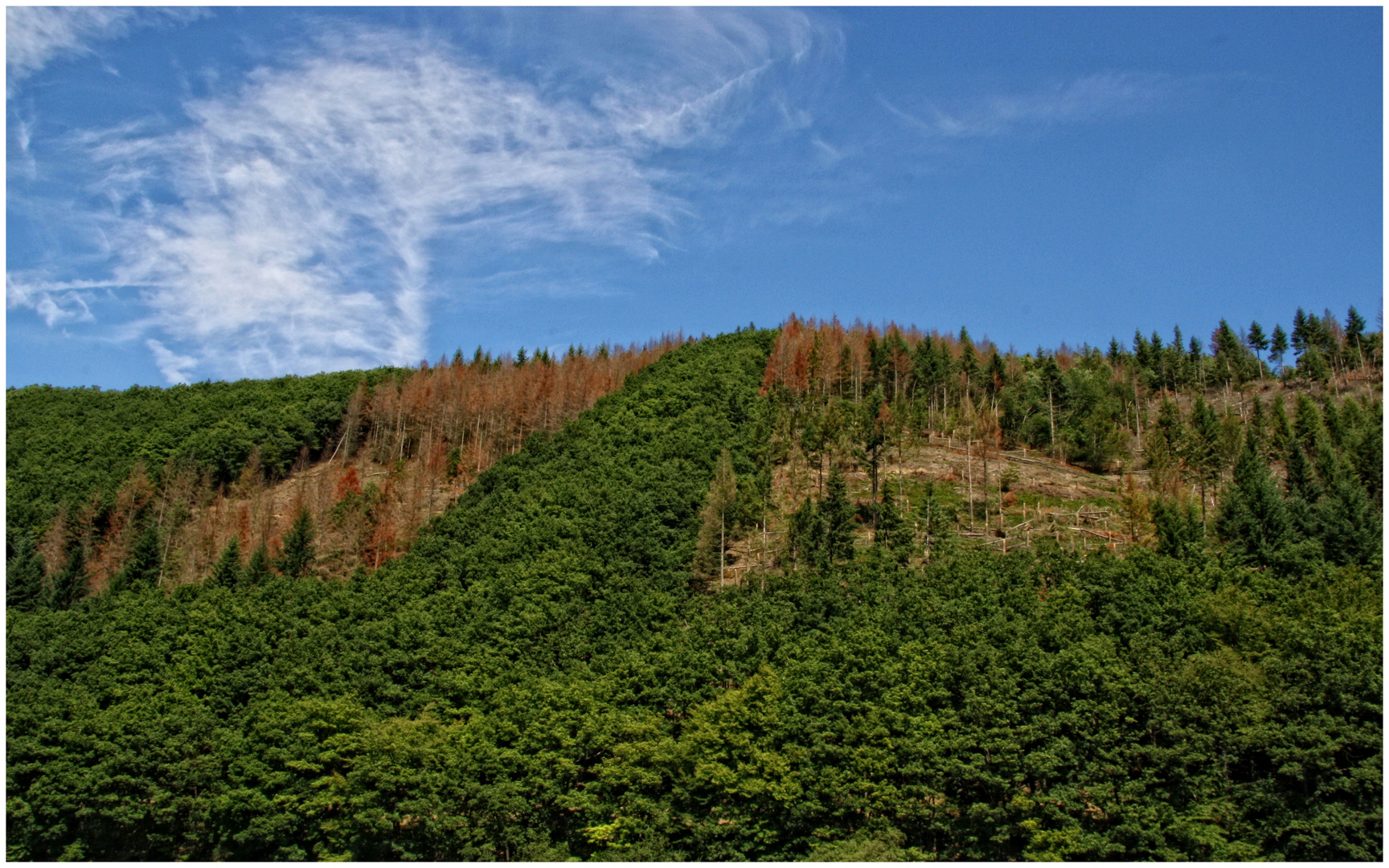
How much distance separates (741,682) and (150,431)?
317 feet

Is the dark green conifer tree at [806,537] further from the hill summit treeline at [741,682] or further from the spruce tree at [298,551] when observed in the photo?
the spruce tree at [298,551]

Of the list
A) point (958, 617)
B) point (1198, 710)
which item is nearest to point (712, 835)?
point (958, 617)

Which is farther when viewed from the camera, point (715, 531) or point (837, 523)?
point (715, 531)

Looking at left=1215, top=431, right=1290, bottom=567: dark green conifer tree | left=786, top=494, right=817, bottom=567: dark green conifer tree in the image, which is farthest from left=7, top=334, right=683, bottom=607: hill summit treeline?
left=1215, top=431, right=1290, bottom=567: dark green conifer tree

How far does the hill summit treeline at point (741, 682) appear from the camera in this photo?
33.8 m

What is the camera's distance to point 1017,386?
102 metres

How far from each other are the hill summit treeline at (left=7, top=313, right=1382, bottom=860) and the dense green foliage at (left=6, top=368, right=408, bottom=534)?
23544mm

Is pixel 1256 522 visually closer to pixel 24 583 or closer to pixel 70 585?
pixel 70 585

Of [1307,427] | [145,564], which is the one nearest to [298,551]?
[145,564]

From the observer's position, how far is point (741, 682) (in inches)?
1672

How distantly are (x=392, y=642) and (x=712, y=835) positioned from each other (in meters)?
24.4

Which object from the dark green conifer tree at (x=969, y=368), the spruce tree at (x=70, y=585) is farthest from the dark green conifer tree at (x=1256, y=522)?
the spruce tree at (x=70, y=585)

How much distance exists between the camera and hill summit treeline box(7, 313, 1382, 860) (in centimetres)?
3384

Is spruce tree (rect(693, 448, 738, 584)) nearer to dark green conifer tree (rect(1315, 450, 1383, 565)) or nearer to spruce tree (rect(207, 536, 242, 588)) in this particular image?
spruce tree (rect(207, 536, 242, 588))
